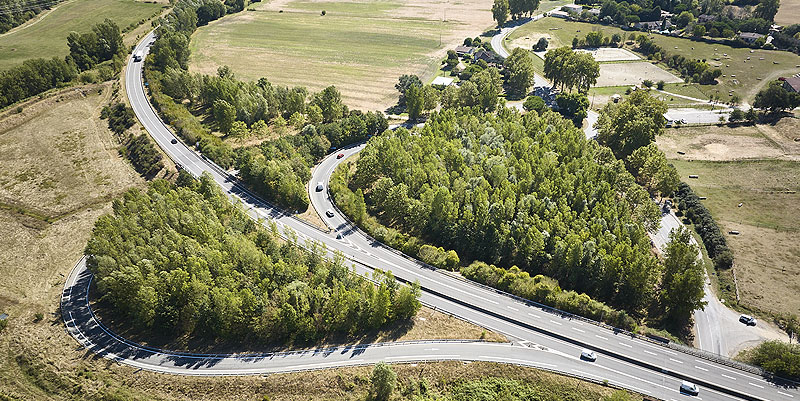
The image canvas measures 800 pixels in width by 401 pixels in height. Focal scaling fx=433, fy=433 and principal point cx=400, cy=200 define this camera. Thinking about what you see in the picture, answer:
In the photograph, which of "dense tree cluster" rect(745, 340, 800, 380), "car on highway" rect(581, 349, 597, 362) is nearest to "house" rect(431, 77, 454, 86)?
"car on highway" rect(581, 349, 597, 362)

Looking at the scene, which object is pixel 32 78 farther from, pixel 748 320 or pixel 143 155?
pixel 748 320

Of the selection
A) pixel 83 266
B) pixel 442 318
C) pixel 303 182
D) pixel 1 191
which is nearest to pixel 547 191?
pixel 442 318

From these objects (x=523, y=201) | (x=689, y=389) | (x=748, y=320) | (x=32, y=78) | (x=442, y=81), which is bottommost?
(x=748, y=320)

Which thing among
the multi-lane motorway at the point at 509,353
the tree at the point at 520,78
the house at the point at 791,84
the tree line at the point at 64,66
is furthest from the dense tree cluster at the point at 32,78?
the house at the point at 791,84

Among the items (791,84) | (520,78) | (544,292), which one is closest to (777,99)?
(791,84)

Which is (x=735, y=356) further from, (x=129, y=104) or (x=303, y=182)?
(x=129, y=104)

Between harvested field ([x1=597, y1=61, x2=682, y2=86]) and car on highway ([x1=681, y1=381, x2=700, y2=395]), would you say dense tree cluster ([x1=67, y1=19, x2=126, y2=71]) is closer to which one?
harvested field ([x1=597, y1=61, x2=682, y2=86])
